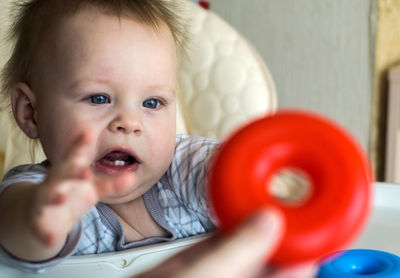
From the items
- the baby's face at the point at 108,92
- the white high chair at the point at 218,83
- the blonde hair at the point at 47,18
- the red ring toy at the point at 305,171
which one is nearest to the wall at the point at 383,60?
the white high chair at the point at 218,83

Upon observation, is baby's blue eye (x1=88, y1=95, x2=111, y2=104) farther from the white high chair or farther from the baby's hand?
the white high chair

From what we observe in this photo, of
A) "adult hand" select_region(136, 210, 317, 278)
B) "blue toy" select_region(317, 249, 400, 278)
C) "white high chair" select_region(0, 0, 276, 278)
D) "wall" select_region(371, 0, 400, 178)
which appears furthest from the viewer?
"wall" select_region(371, 0, 400, 178)

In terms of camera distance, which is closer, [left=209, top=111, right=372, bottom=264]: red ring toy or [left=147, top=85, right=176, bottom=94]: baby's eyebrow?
[left=209, top=111, right=372, bottom=264]: red ring toy

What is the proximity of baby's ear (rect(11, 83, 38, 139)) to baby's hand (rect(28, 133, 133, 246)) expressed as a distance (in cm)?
33

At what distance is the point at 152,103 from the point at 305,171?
0.34 m

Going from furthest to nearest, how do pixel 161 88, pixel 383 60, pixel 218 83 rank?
1. pixel 383 60
2. pixel 218 83
3. pixel 161 88

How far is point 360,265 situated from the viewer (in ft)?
1.77

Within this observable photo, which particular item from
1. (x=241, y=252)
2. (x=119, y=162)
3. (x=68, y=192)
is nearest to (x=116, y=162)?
(x=119, y=162)

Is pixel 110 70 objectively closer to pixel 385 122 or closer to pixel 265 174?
pixel 265 174

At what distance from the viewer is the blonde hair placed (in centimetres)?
63

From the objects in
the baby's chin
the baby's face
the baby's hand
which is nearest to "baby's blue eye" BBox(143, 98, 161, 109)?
the baby's face

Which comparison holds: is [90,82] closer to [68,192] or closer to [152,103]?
[152,103]

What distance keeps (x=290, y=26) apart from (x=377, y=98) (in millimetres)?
381

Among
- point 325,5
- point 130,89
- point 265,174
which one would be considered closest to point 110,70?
point 130,89
